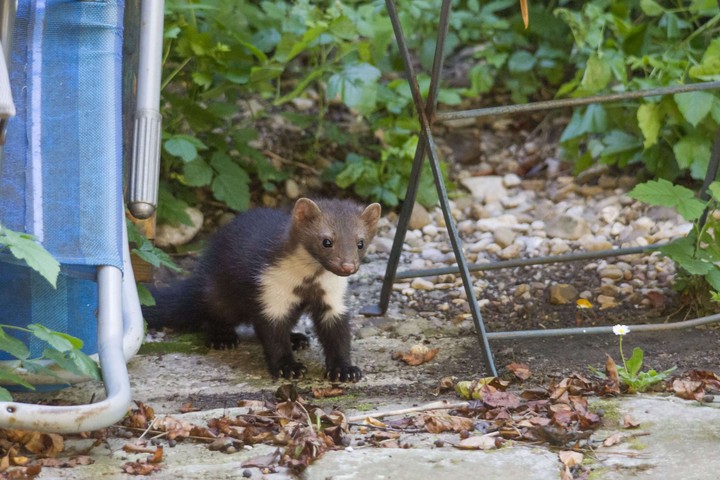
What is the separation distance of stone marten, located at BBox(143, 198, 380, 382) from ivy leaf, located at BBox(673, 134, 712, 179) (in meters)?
1.69

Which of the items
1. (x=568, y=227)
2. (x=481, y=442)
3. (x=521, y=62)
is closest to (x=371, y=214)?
(x=481, y=442)

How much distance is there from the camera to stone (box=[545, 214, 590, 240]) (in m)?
5.43

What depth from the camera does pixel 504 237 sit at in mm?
5418

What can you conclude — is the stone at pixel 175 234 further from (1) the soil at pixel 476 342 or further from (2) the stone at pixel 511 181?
(2) the stone at pixel 511 181

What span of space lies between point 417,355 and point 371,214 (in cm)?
57

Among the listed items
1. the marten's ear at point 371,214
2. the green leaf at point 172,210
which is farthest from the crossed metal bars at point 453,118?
the green leaf at point 172,210

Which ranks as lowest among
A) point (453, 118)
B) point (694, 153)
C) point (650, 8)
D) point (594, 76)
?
point (694, 153)

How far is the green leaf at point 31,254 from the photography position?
272cm

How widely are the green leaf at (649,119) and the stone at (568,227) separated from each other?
22.4 inches

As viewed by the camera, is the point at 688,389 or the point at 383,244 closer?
the point at 688,389

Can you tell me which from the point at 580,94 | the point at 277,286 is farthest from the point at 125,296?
the point at 580,94

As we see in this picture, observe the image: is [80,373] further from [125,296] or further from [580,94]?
[580,94]

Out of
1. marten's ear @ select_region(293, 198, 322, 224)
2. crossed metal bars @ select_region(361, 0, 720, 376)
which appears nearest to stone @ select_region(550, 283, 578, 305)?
crossed metal bars @ select_region(361, 0, 720, 376)

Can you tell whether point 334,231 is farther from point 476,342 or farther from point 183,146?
point 183,146
